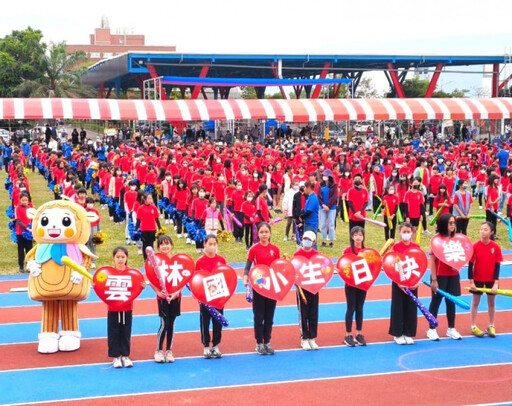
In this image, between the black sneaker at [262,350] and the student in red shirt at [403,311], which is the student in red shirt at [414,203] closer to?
the student in red shirt at [403,311]

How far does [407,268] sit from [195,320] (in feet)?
10.3

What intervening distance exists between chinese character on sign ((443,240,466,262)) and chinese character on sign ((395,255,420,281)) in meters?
0.41

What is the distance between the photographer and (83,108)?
31.0 m

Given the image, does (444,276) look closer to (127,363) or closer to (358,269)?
(358,269)

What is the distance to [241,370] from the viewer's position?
26.5 ft

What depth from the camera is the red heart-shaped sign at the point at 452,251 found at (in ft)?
29.0

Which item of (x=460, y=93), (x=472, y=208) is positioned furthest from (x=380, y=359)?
(x=460, y=93)

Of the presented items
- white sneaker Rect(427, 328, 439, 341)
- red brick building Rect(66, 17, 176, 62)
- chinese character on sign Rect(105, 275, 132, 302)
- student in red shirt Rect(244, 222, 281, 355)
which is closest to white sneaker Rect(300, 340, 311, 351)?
student in red shirt Rect(244, 222, 281, 355)

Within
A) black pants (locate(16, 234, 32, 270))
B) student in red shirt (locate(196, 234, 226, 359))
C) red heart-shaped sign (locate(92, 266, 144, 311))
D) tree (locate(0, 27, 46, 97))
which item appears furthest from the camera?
tree (locate(0, 27, 46, 97))

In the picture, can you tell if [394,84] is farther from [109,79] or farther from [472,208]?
[472,208]

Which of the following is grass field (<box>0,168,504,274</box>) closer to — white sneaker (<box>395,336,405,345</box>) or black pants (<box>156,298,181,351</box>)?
black pants (<box>156,298,181,351</box>)

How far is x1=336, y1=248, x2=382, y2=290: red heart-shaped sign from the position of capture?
872 cm

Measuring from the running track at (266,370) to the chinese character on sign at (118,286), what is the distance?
84cm

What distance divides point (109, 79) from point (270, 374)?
48.5m
